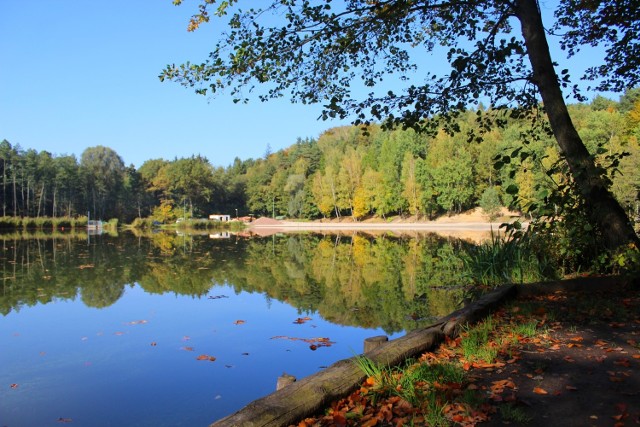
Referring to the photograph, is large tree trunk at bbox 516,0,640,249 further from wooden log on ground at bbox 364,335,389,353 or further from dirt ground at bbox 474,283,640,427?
wooden log on ground at bbox 364,335,389,353

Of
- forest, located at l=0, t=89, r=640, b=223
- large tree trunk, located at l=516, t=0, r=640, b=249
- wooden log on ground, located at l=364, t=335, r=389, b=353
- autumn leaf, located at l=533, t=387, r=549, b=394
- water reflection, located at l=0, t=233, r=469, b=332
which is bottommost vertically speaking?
water reflection, located at l=0, t=233, r=469, b=332

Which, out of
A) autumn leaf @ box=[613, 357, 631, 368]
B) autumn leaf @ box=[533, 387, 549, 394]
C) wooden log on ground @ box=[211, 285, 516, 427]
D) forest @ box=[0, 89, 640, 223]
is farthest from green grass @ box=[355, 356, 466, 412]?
forest @ box=[0, 89, 640, 223]

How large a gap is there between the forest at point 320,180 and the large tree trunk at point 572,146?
34.5m

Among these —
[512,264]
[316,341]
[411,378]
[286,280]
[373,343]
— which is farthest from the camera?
[286,280]

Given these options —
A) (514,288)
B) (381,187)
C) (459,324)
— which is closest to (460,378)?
(459,324)

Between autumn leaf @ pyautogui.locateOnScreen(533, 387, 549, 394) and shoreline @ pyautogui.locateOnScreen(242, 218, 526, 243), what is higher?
autumn leaf @ pyautogui.locateOnScreen(533, 387, 549, 394)

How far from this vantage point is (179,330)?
6305mm

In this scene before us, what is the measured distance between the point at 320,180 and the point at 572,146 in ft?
185

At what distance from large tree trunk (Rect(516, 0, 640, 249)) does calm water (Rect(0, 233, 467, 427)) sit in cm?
245

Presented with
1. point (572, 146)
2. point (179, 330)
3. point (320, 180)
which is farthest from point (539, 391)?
point (320, 180)

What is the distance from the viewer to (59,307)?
757cm

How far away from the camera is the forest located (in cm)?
4822

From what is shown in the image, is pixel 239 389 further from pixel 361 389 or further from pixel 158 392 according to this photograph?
pixel 361 389

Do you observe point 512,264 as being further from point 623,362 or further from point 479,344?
point 623,362
